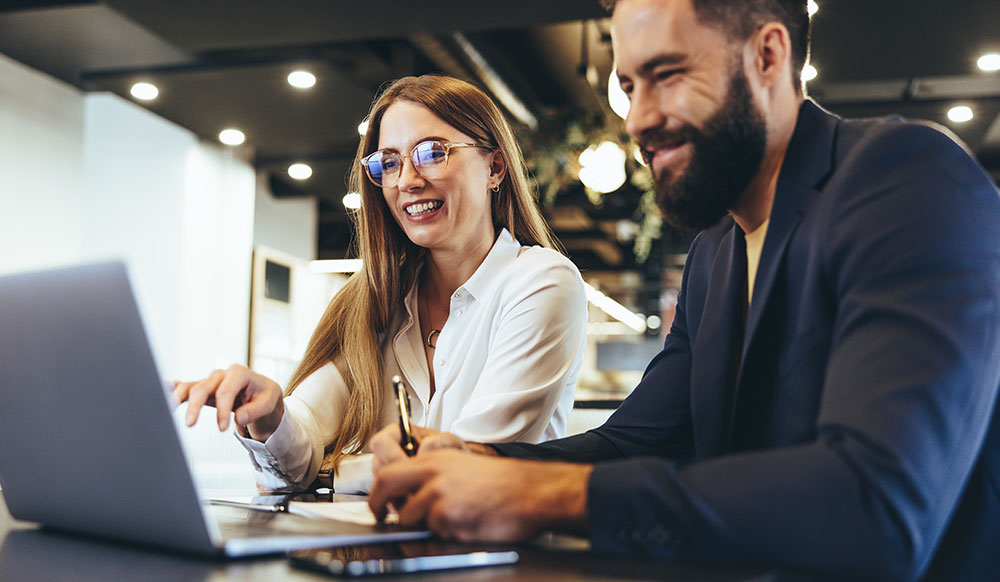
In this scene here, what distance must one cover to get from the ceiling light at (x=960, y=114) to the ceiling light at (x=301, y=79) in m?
4.36

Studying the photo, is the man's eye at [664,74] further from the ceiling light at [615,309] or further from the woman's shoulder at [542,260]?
the ceiling light at [615,309]

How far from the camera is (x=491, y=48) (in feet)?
19.9

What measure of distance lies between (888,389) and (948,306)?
10cm

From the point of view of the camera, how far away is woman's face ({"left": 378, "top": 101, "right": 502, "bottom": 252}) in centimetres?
181

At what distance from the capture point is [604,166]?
5.42 meters

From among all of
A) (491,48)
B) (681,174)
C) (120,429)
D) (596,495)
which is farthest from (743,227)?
(491,48)

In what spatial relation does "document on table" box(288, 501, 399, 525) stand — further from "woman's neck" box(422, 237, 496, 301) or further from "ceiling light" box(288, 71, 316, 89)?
"ceiling light" box(288, 71, 316, 89)

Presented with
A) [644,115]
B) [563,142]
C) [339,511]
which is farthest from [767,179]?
[563,142]

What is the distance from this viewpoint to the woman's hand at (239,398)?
1.16m

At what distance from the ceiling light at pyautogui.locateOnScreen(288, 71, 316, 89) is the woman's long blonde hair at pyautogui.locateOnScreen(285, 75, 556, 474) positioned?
324cm

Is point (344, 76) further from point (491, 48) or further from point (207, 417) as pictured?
point (207, 417)

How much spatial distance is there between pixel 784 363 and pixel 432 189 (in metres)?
0.97

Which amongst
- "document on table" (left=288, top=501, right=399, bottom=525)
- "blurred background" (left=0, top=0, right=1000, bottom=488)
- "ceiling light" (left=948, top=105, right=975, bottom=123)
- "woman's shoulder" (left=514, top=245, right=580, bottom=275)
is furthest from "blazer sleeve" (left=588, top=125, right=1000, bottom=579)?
"ceiling light" (left=948, top=105, right=975, bottom=123)

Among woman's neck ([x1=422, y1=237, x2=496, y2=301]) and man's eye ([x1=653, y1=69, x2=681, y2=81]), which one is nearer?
man's eye ([x1=653, y1=69, x2=681, y2=81])
